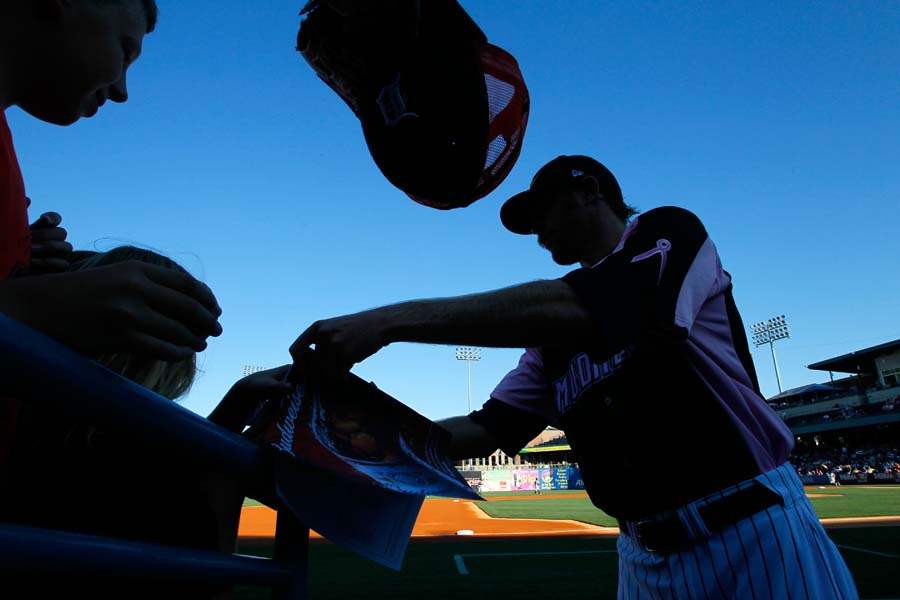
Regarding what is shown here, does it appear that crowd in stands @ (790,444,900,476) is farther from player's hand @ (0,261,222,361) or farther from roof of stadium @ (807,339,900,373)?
player's hand @ (0,261,222,361)

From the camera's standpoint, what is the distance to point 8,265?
0.88 metres

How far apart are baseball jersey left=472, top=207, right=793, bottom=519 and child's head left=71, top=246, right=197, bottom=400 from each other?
88 centimetres

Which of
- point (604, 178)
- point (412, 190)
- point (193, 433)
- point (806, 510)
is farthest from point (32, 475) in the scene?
point (604, 178)

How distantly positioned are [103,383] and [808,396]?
61.7 m

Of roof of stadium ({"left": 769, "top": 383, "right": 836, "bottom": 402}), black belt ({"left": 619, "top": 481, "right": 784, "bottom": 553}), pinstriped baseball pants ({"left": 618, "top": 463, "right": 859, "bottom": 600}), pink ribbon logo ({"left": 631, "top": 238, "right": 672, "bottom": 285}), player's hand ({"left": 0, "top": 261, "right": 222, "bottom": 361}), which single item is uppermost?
roof of stadium ({"left": 769, "top": 383, "right": 836, "bottom": 402})

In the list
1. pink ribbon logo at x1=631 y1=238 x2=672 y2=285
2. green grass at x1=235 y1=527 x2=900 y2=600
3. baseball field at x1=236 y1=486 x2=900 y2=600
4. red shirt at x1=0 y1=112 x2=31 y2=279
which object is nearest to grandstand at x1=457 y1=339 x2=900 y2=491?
baseball field at x1=236 y1=486 x2=900 y2=600

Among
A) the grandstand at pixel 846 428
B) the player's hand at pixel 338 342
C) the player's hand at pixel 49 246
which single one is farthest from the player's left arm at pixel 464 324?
the grandstand at pixel 846 428

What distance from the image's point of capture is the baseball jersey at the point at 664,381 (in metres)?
1.38

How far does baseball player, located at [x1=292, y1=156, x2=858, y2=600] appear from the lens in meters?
1.31

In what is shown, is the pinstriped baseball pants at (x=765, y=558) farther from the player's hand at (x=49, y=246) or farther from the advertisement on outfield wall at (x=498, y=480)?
the advertisement on outfield wall at (x=498, y=480)

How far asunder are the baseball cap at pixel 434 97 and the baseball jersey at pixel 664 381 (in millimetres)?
383

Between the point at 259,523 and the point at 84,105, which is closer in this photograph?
the point at 84,105

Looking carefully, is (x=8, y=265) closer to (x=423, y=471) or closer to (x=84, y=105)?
(x=84, y=105)

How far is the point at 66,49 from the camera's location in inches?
36.1
